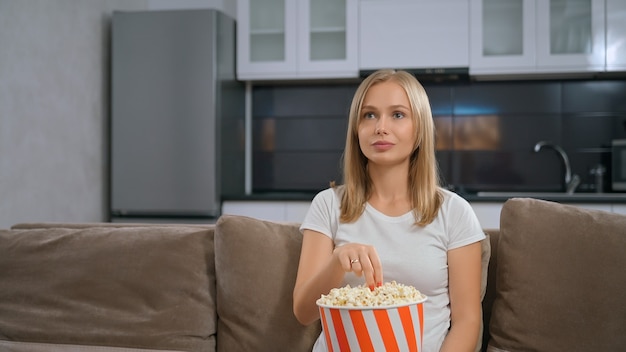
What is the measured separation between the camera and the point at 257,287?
70.5 inches

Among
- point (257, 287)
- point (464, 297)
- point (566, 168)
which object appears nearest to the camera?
point (464, 297)

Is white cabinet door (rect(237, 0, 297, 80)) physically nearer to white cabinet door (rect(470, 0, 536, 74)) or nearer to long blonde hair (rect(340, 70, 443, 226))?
white cabinet door (rect(470, 0, 536, 74))

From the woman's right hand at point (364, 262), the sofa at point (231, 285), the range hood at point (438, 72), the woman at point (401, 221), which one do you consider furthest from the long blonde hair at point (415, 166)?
the range hood at point (438, 72)

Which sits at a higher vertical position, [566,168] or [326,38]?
[326,38]

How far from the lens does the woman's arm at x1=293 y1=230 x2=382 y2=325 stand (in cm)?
125

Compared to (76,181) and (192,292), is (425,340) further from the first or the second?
(76,181)

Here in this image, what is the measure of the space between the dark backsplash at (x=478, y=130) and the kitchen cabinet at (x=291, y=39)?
305 millimetres

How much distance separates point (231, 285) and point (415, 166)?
554mm

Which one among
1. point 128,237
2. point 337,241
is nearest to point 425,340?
point 337,241

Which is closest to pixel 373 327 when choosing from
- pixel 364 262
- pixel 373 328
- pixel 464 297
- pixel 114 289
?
pixel 373 328

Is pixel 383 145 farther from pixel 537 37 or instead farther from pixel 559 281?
pixel 537 37

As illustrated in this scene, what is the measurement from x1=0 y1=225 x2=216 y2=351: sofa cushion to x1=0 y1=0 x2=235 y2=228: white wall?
4.68 ft

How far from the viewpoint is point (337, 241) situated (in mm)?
1656

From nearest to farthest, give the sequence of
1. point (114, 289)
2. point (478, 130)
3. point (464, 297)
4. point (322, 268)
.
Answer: point (322, 268) < point (464, 297) < point (114, 289) < point (478, 130)
